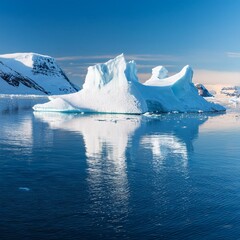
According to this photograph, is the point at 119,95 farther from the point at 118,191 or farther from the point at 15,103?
the point at 15,103

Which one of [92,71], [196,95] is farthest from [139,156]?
[196,95]

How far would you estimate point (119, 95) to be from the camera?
36.2m

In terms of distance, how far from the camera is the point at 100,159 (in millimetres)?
12727

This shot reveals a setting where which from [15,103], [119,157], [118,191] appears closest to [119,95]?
[119,157]

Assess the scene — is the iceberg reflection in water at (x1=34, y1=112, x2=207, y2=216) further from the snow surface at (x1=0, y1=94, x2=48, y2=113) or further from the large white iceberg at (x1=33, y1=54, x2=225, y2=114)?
the snow surface at (x1=0, y1=94, x2=48, y2=113)

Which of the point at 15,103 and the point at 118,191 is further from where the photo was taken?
the point at 15,103

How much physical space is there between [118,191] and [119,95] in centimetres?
2768

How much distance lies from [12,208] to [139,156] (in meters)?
6.53

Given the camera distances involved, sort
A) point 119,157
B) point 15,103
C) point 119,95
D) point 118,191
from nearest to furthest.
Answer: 1. point 118,191
2. point 119,157
3. point 119,95
4. point 15,103

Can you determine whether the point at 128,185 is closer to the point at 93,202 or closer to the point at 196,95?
the point at 93,202

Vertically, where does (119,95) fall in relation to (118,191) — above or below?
above

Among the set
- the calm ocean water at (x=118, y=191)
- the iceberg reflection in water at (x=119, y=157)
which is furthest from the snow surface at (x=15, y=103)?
the calm ocean water at (x=118, y=191)

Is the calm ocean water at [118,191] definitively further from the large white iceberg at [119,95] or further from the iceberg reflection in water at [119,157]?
the large white iceberg at [119,95]

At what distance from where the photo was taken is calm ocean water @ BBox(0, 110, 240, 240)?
261 inches
